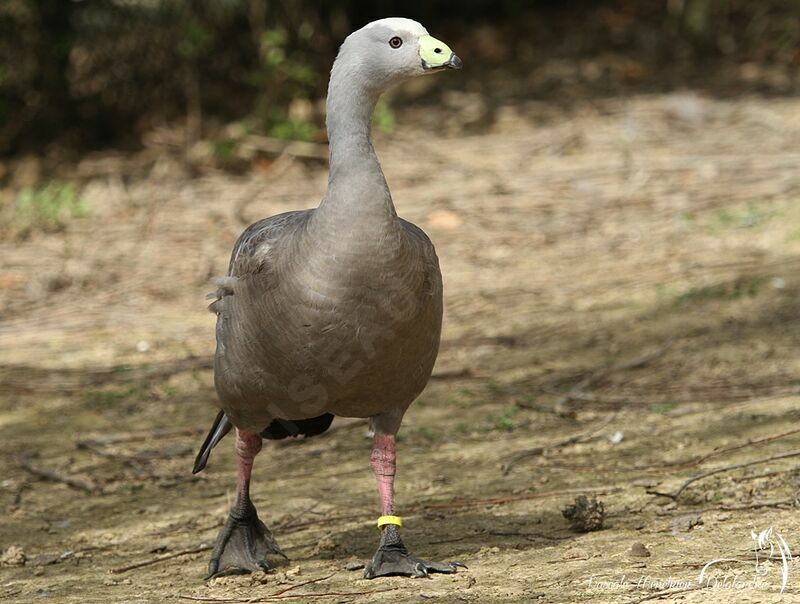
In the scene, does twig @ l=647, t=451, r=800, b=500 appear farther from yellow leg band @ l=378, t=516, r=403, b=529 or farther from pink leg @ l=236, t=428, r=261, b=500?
pink leg @ l=236, t=428, r=261, b=500

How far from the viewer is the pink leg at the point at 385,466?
13.5 feet

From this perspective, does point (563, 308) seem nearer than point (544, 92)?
Yes

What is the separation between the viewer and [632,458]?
16.7 feet

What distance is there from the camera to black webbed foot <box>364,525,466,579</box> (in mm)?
3928

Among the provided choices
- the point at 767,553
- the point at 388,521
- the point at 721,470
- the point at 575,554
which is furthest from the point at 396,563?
the point at 721,470

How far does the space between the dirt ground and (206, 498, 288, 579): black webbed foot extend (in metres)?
0.07

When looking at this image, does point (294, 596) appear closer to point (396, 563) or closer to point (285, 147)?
point (396, 563)

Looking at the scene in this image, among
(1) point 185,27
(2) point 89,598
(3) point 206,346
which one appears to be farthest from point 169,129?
(2) point 89,598

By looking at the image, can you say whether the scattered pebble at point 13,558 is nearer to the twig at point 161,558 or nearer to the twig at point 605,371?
the twig at point 161,558

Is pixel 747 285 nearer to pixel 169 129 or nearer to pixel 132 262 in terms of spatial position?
pixel 132 262

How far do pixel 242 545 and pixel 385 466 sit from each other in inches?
23.4

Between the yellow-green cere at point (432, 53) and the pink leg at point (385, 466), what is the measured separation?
127 centimetres

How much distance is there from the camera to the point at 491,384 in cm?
625

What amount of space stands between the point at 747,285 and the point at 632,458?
2256 millimetres
